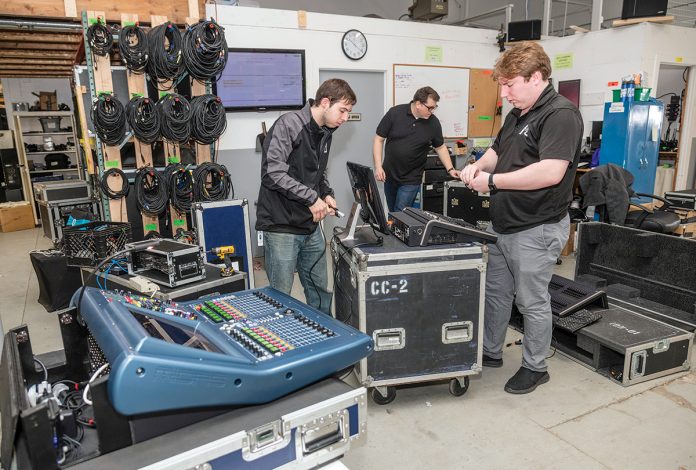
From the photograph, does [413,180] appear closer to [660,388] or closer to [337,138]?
[337,138]

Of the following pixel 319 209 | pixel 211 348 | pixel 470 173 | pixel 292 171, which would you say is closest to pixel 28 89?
pixel 292 171

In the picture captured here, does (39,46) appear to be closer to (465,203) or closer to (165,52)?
(165,52)

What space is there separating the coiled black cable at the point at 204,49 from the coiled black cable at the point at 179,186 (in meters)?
0.84

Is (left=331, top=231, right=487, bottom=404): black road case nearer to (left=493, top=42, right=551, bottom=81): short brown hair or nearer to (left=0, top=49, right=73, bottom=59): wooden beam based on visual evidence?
(left=493, top=42, right=551, bottom=81): short brown hair

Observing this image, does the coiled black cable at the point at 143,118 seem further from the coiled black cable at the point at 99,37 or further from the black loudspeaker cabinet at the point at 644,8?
the black loudspeaker cabinet at the point at 644,8

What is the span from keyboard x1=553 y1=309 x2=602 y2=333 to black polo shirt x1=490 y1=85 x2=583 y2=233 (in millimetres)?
830

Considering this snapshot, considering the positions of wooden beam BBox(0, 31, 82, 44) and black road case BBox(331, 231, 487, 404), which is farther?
wooden beam BBox(0, 31, 82, 44)

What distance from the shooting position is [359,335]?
1325 mm

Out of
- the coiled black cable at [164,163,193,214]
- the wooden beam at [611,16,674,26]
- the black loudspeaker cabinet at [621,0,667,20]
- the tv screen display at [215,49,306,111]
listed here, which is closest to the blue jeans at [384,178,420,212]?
the tv screen display at [215,49,306,111]

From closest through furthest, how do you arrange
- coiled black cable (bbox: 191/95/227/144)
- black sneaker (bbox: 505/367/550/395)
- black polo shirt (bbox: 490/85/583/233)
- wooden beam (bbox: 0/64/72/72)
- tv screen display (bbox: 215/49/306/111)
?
1. black polo shirt (bbox: 490/85/583/233)
2. black sneaker (bbox: 505/367/550/395)
3. coiled black cable (bbox: 191/95/227/144)
4. tv screen display (bbox: 215/49/306/111)
5. wooden beam (bbox: 0/64/72/72)

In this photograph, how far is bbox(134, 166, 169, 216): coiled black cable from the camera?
13.6ft

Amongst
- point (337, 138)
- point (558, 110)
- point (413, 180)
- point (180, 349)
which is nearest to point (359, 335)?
point (180, 349)

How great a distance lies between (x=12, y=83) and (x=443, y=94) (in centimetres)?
820

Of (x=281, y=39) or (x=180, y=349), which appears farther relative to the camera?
(x=281, y=39)
